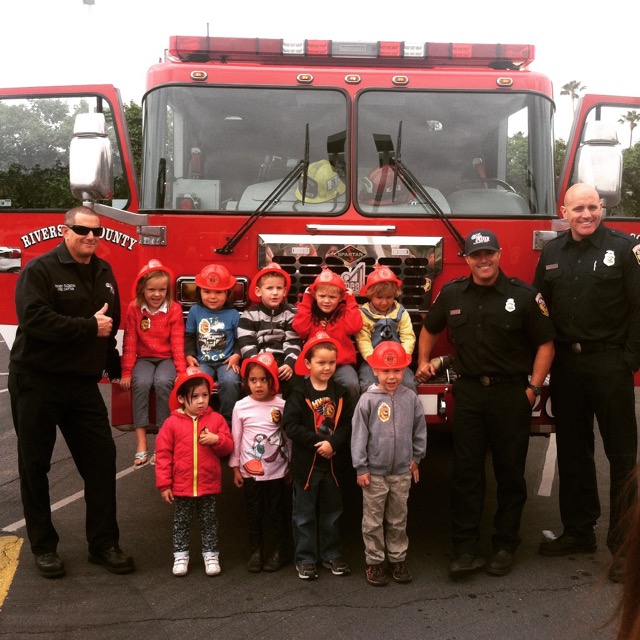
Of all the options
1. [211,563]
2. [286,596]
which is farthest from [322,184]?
[286,596]

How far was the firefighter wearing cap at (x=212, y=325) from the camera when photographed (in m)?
5.02

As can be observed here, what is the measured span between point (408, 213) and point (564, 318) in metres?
1.22

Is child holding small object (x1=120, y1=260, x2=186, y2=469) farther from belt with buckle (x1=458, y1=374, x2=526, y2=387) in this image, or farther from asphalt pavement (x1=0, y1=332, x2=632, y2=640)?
belt with buckle (x1=458, y1=374, x2=526, y2=387)

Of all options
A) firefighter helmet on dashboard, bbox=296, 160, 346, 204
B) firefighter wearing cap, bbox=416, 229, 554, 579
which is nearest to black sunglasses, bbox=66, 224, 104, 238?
firefighter helmet on dashboard, bbox=296, 160, 346, 204

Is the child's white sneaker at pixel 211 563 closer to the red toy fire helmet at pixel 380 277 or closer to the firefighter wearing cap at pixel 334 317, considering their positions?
the firefighter wearing cap at pixel 334 317

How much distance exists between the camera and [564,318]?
480cm

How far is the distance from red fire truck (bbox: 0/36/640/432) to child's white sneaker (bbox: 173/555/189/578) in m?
1.63

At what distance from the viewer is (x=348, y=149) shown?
5414mm

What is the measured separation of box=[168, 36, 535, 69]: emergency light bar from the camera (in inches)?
220

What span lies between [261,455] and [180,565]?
76cm

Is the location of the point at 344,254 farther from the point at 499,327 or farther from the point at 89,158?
the point at 89,158

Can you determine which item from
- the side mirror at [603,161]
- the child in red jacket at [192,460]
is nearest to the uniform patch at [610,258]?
the side mirror at [603,161]

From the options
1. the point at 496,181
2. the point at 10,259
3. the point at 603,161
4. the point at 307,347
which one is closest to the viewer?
the point at 307,347

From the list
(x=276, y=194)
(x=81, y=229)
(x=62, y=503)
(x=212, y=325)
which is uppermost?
(x=276, y=194)
